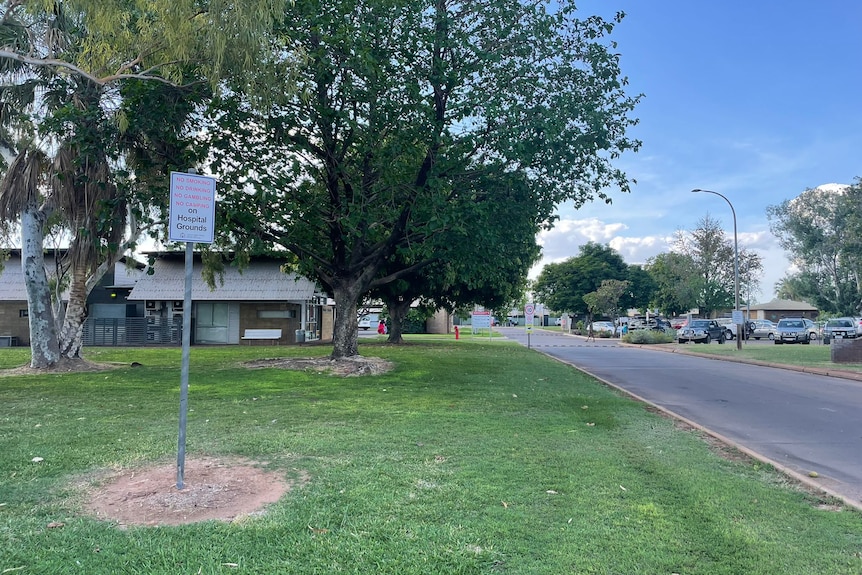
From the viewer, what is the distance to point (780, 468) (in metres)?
6.62

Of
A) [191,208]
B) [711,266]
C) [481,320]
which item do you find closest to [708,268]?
[711,266]

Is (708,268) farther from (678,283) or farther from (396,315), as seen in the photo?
(396,315)

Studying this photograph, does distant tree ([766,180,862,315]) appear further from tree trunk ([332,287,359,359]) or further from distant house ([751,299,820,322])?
tree trunk ([332,287,359,359])

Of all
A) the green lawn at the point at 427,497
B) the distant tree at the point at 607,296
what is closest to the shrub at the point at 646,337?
the distant tree at the point at 607,296

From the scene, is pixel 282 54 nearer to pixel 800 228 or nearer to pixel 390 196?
pixel 390 196

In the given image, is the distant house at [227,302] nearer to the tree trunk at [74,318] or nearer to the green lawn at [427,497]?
the tree trunk at [74,318]

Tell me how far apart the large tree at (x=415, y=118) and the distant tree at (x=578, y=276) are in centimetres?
5825

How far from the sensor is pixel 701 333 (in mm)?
41344

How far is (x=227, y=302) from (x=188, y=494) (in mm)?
29476

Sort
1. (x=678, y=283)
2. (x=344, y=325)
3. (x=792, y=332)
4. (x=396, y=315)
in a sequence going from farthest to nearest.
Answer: (x=678, y=283) → (x=792, y=332) → (x=396, y=315) → (x=344, y=325)

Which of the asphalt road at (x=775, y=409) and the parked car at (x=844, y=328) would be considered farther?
the parked car at (x=844, y=328)

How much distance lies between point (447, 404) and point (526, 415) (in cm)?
159

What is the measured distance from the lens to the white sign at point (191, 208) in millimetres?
5230

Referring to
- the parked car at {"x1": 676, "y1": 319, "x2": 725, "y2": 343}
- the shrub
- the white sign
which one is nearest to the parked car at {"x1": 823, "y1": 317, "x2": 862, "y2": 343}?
the parked car at {"x1": 676, "y1": 319, "x2": 725, "y2": 343}
